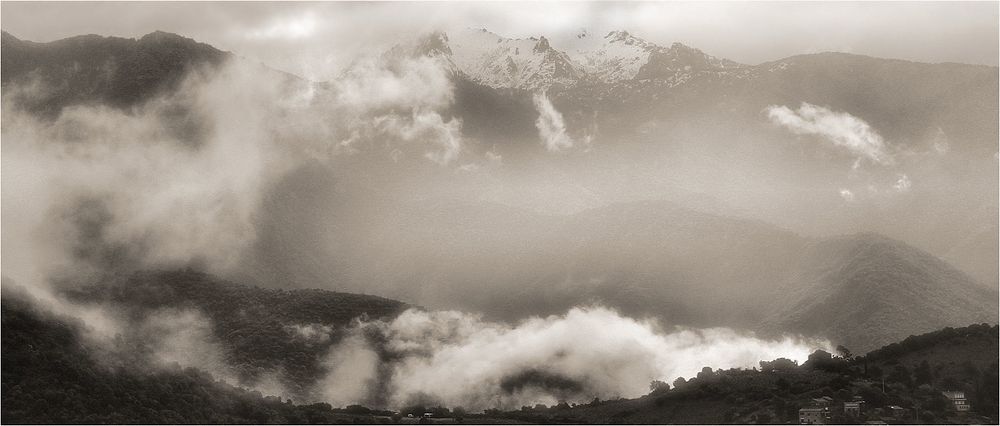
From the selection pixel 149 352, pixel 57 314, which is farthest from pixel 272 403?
pixel 57 314

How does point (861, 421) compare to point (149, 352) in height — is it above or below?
below

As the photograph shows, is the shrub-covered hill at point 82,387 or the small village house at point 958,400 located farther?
the small village house at point 958,400

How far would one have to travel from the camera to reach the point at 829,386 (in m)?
197

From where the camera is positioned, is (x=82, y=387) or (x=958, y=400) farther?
(x=958, y=400)

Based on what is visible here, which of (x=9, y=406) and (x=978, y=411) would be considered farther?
(x=978, y=411)

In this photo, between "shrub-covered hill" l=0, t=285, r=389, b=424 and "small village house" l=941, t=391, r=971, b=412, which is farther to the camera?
"small village house" l=941, t=391, r=971, b=412

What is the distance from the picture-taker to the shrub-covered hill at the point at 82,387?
15562 centimetres

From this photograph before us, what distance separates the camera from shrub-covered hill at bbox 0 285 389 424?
155625mm

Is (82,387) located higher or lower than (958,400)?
lower

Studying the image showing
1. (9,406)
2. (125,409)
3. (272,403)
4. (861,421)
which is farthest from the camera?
(272,403)

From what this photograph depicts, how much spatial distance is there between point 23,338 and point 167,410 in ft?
63.4

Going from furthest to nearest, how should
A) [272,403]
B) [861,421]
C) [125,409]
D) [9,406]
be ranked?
[272,403] → [861,421] → [125,409] → [9,406]

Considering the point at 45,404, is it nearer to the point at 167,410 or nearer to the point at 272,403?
the point at 167,410

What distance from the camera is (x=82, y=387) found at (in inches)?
6358
